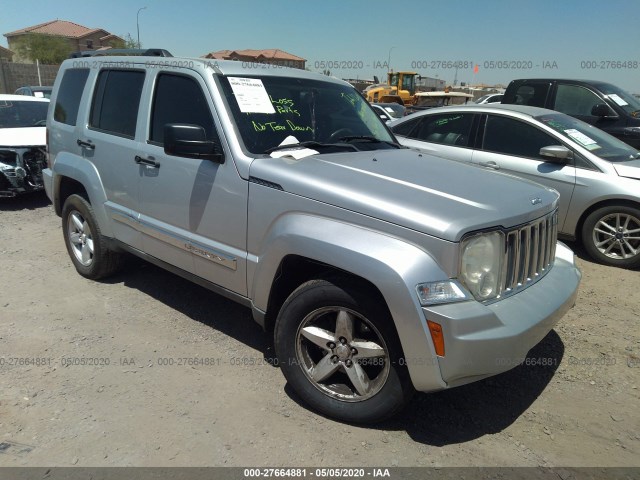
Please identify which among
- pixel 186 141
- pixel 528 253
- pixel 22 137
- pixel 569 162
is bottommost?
pixel 22 137

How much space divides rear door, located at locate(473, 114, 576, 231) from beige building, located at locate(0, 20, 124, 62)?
227 ft

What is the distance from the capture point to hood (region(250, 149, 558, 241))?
2426 millimetres

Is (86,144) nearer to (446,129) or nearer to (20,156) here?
(20,156)

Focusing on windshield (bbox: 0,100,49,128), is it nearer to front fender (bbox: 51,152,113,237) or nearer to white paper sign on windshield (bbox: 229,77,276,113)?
front fender (bbox: 51,152,113,237)

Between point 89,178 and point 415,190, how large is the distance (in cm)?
299

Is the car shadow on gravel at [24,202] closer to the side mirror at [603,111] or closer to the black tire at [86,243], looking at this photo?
the black tire at [86,243]

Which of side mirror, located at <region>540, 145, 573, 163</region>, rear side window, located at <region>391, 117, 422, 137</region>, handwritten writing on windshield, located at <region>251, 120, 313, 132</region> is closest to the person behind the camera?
handwritten writing on windshield, located at <region>251, 120, 313, 132</region>

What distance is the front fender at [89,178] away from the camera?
421cm

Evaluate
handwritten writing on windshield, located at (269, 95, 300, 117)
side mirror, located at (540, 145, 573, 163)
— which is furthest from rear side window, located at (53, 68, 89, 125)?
side mirror, located at (540, 145, 573, 163)

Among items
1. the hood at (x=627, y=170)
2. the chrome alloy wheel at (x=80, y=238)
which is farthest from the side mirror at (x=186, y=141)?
the hood at (x=627, y=170)

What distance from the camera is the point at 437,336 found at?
2275 millimetres

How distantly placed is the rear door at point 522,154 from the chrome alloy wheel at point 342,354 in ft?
11.1

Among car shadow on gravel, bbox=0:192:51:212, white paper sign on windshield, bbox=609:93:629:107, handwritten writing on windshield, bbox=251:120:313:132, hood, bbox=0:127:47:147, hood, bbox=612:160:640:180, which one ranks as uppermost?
white paper sign on windshield, bbox=609:93:629:107

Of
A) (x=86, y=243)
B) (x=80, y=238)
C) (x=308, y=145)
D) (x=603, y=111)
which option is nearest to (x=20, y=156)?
(x=80, y=238)
